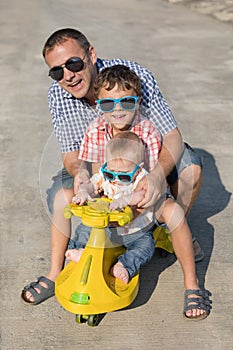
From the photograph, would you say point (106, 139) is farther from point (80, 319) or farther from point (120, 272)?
point (80, 319)

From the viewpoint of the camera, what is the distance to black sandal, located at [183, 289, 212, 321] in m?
3.45

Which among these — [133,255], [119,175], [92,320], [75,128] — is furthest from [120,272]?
[75,128]

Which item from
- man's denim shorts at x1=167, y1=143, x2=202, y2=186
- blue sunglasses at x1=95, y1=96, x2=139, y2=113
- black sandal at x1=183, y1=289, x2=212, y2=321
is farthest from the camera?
man's denim shorts at x1=167, y1=143, x2=202, y2=186

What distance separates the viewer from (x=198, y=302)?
3.48 metres

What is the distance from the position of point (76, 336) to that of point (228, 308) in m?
0.82

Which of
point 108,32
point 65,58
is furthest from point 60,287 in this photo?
point 108,32

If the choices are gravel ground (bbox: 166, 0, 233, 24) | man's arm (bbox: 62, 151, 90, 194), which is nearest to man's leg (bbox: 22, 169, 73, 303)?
man's arm (bbox: 62, 151, 90, 194)

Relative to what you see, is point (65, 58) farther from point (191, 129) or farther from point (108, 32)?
point (108, 32)

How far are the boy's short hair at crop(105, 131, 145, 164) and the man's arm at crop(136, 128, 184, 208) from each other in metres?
0.11

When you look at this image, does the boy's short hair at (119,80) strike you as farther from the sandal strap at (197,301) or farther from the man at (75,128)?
the sandal strap at (197,301)

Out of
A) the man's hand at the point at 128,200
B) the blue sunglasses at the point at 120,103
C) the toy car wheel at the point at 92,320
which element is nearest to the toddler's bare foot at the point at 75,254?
the toy car wheel at the point at 92,320

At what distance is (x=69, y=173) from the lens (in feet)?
12.3

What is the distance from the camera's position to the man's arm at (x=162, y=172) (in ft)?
10.5

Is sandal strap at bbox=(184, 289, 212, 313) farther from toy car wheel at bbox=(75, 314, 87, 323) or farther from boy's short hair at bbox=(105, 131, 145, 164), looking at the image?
boy's short hair at bbox=(105, 131, 145, 164)
